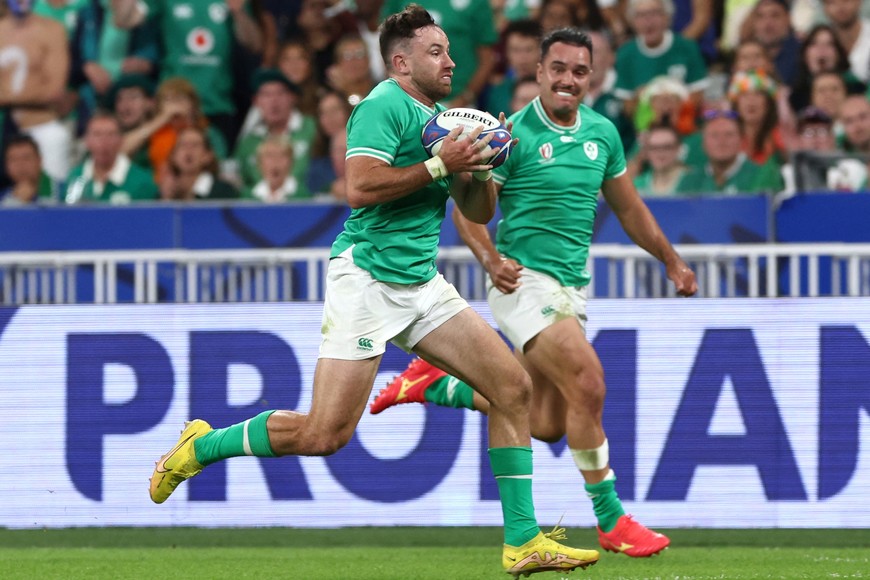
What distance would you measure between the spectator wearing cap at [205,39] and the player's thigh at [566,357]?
20.4 feet

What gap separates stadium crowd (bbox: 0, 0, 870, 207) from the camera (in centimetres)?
1175

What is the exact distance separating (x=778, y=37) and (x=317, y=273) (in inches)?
200

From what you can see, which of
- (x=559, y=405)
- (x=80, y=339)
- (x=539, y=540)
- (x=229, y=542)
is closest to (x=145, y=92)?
(x=80, y=339)

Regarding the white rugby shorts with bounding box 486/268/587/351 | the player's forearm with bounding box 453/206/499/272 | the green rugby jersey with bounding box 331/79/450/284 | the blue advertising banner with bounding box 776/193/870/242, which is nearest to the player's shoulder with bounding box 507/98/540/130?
the player's forearm with bounding box 453/206/499/272

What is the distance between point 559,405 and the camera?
25.0ft

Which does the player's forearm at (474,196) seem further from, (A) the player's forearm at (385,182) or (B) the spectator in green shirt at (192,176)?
(B) the spectator in green shirt at (192,176)

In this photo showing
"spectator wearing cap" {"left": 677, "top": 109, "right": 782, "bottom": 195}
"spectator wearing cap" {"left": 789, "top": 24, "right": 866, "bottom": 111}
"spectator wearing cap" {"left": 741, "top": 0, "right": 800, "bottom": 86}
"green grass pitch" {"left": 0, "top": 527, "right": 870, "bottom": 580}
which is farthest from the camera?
"spectator wearing cap" {"left": 741, "top": 0, "right": 800, "bottom": 86}

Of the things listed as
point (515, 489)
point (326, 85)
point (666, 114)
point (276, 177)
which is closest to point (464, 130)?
point (515, 489)

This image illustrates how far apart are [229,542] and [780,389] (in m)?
3.10

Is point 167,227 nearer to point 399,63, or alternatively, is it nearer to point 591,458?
point 591,458

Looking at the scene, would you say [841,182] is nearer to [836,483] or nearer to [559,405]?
[836,483]

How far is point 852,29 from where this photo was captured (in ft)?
40.4

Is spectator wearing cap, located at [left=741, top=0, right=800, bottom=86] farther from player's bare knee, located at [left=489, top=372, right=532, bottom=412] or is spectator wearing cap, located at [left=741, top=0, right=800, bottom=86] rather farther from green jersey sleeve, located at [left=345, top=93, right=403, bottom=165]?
green jersey sleeve, located at [left=345, top=93, right=403, bottom=165]

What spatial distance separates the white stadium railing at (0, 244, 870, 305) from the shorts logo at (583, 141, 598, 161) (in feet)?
5.02
